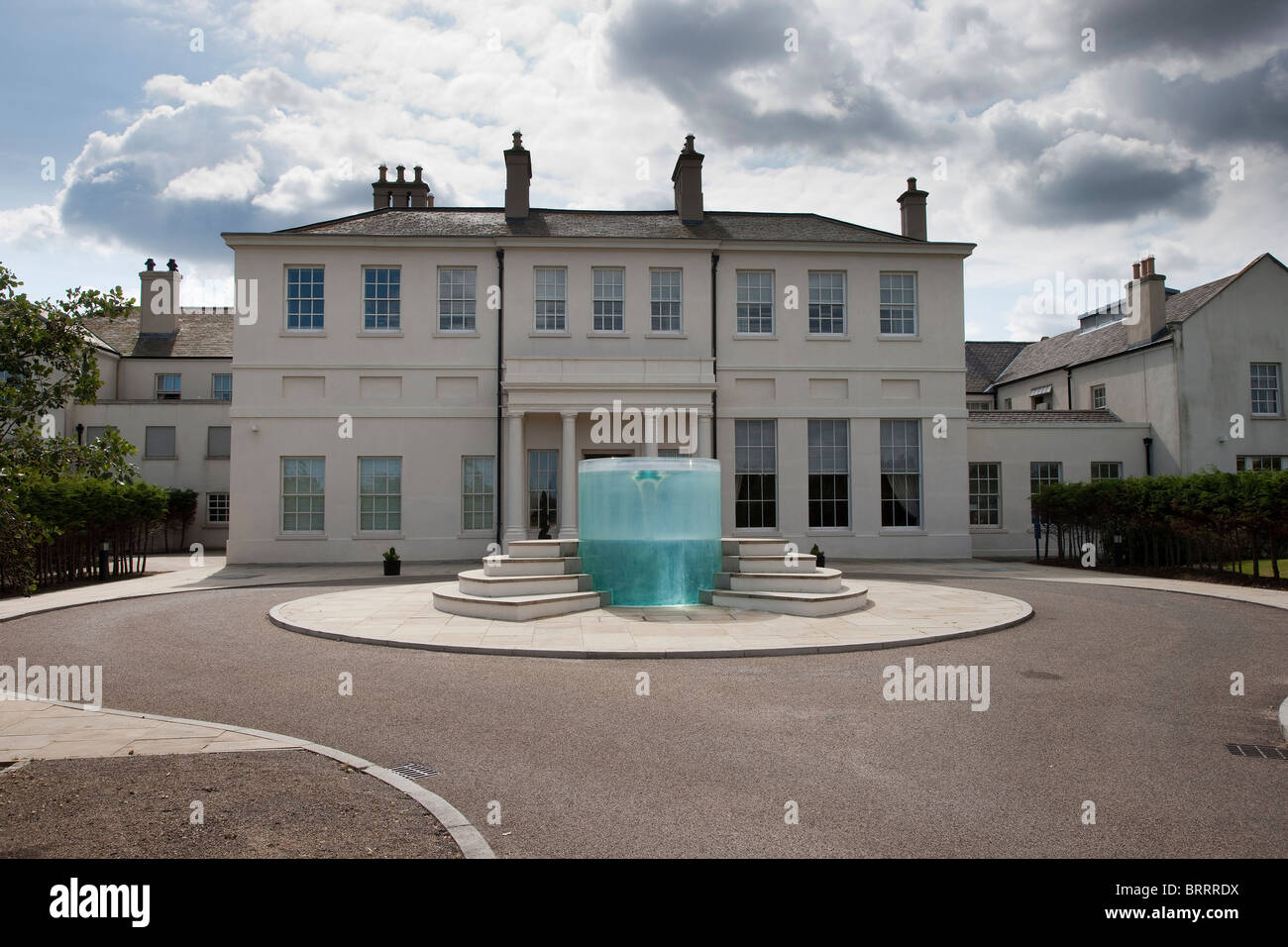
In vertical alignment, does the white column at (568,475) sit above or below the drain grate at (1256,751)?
above

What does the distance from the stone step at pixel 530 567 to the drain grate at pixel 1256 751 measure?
9807mm

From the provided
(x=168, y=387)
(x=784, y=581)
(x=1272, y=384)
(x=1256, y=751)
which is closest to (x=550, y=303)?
(x=784, y=581)

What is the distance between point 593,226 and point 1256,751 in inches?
917

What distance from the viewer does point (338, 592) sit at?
52.0 ft

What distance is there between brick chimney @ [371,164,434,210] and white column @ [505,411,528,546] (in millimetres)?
13568

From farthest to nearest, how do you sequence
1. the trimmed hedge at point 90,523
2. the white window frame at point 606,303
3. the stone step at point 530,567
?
the white window frame at point 606,303 → the trimmed hedge at point 90,523 → the stone step at point 530,567

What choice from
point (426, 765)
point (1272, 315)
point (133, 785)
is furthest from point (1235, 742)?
point (1272, 315)

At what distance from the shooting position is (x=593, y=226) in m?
26.3

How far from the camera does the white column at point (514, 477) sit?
23000 mm

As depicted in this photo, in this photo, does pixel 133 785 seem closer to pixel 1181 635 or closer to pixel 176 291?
pixel 1181 635

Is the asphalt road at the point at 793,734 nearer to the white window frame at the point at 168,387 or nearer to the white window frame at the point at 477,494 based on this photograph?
the white window frame at the point at 477,494

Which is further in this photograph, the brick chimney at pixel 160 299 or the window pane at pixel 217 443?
the brick chimney at pixel 160 299

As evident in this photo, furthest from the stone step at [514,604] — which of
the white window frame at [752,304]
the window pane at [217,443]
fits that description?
the window pane at [217,443]

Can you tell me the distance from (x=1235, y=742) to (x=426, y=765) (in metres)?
5.77
